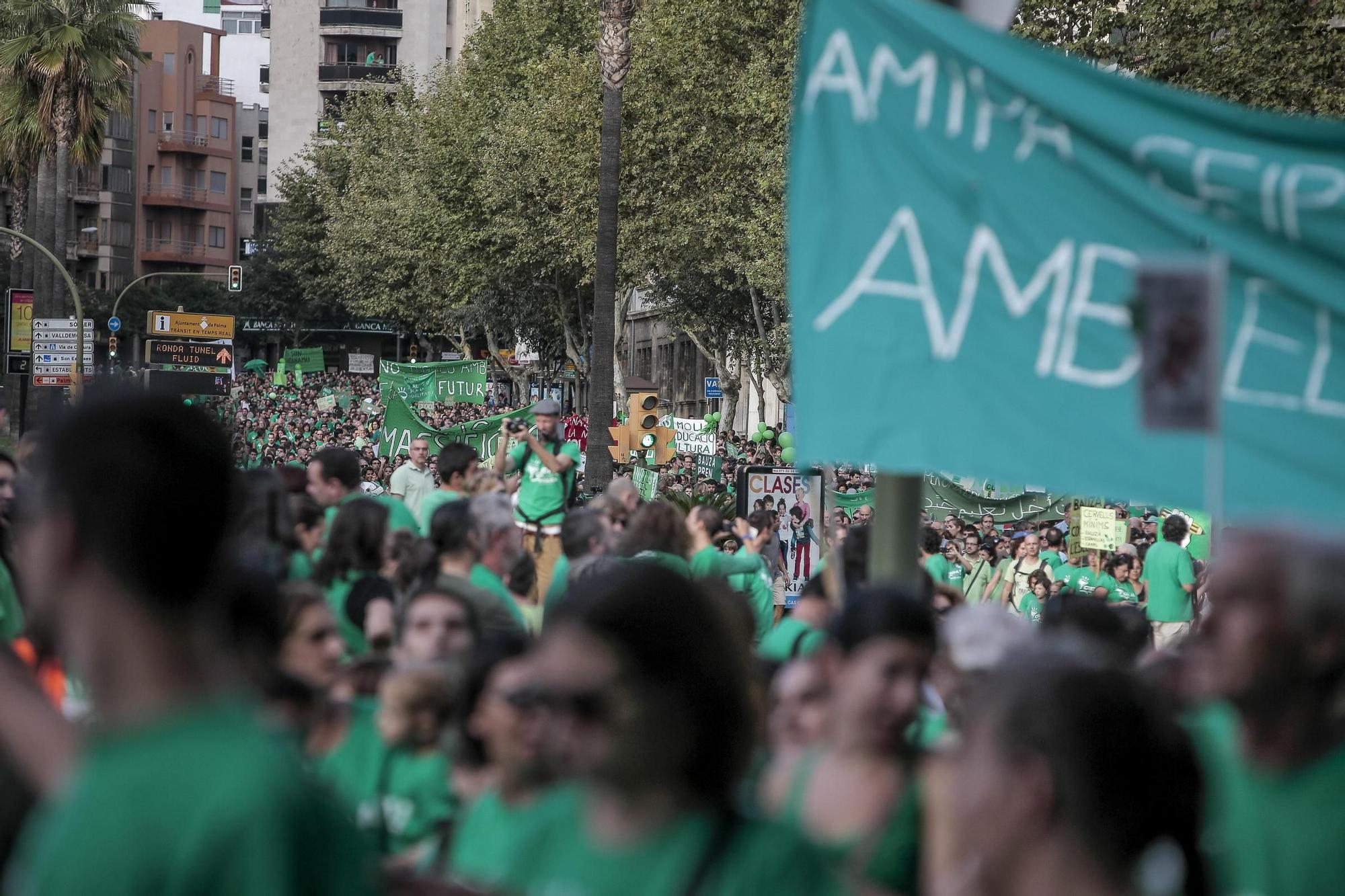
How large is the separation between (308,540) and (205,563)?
229 inches

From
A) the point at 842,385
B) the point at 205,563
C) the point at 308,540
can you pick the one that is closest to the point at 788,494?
the point at 308,540

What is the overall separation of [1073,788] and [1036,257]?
7.74 ft

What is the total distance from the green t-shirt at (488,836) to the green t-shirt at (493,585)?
3.11m

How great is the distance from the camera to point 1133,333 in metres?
4.17

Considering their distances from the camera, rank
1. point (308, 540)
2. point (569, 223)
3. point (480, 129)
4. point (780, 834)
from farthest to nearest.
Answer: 1. point (480, 129)
2. point (569, 223)
3. point (308, 540)
4. point (780, 834)

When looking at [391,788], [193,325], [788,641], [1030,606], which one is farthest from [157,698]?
[193,325]

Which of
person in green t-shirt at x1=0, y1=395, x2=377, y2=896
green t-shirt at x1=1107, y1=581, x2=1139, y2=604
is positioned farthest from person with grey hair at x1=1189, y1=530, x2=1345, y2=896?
green t-shirt at x1=1107, y1=581, x2=1139, y2=604

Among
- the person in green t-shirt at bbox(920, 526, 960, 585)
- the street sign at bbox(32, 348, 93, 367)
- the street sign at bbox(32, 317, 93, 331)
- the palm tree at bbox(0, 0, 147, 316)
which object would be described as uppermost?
the palm tree at bbox(0, 0, 147, 316)

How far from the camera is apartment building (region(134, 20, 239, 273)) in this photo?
100625 millimetres

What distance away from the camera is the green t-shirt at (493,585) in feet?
20.5

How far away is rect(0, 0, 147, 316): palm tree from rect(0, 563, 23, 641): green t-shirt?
2981cm

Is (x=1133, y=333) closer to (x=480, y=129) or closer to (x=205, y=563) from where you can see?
(x=205, y=563)

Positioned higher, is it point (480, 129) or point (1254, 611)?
point (480, 129)

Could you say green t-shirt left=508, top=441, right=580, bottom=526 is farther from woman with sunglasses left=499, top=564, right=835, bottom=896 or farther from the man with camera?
woman with sunglasses left=499, top=564, right=835, bottom=896
